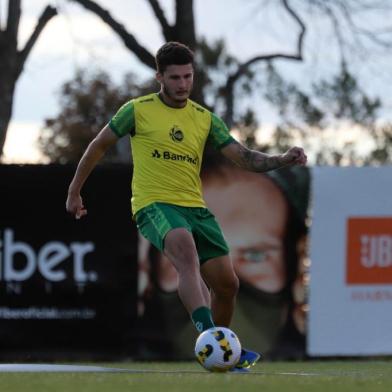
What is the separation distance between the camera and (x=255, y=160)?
996 cm

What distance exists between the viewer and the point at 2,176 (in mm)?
14609

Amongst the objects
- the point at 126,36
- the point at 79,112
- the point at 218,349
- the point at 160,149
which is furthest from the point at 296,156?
the point at 79,112

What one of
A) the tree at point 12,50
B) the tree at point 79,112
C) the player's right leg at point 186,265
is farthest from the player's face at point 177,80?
the tree at point 79,112

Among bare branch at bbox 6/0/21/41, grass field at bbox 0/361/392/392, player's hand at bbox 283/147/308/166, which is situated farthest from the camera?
bare branch at bbox 6/0/21/41

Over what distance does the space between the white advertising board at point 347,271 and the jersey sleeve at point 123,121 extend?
5615 mm

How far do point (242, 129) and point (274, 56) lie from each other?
112ft

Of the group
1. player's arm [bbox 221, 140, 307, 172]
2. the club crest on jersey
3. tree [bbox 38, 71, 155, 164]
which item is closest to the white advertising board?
player's arm [bbox 221, 140, 307, 172]

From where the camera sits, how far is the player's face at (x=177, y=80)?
9.59 m

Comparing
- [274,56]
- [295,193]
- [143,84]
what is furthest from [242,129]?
[295,193]

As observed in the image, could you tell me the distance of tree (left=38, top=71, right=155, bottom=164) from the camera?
52.6m

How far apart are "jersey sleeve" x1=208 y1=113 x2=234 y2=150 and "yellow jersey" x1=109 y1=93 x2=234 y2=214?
0.69 ft

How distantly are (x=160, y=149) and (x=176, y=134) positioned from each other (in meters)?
0.15

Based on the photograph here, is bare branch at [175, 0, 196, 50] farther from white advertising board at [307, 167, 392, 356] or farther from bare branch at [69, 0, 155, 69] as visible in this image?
white advertising board at [307, 167, 392, 356]

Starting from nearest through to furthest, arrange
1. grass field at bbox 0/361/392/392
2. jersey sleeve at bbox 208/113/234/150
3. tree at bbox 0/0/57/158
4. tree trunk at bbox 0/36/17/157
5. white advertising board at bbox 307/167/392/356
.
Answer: grass field at bbox 0/361/392/392 → jersey sleeve at bbox 208/113/234/150 → white advertising board at bbox 307/167/392/356 → tree trunk at bbox 0/36/17/157 → tree at bbox 0/0/57/158
